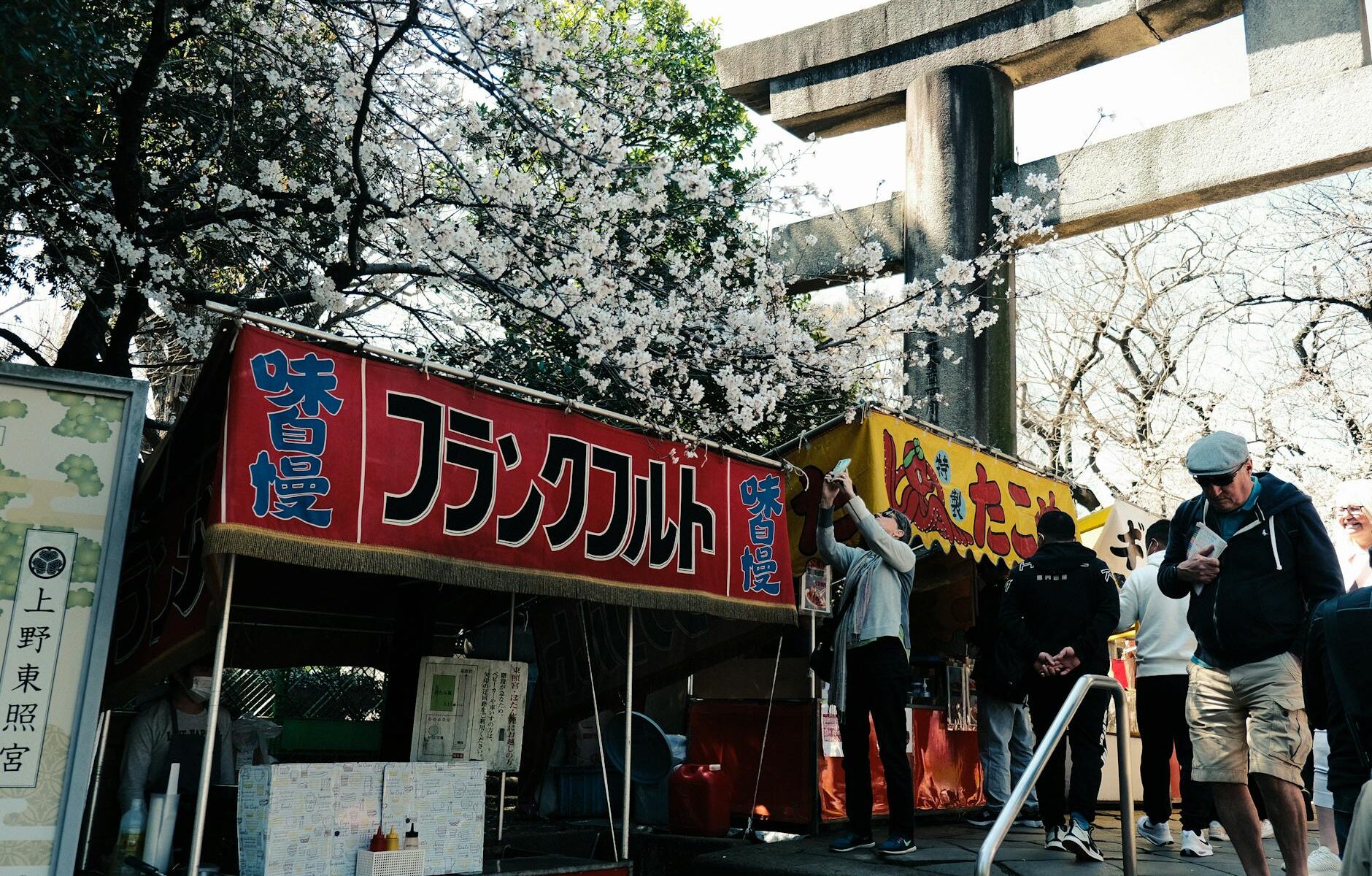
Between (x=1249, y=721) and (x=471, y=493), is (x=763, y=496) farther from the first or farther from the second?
(x=1249, y=721)

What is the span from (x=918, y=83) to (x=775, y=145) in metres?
2.49

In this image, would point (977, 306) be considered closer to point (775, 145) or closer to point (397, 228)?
point (775, 145)

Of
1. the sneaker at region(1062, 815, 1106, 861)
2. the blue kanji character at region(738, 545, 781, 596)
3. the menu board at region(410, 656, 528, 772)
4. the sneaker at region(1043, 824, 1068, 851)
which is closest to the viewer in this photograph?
the sneaker at region(1062, 815, 1106, 861)

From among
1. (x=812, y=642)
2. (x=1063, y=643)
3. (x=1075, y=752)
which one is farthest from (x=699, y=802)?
(x=1063, y=643)

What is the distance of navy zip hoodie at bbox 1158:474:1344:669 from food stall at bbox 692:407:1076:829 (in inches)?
141

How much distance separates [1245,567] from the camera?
202 inches

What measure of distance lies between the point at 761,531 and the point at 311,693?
410 inches

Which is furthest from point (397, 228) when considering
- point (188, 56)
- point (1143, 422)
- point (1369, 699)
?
point (1143, 422)

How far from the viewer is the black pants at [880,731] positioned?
270 inches

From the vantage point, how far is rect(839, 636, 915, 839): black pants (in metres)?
6.86

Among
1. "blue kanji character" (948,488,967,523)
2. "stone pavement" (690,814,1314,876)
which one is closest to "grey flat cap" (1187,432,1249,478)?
"stone pavement" (690,814,1314,876)

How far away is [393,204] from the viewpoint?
10.1 meters

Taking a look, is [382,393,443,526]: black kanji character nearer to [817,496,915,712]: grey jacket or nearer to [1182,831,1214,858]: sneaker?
[817,496,915,712]: grey jacket

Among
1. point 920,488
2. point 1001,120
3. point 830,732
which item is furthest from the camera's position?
point 1001,120
